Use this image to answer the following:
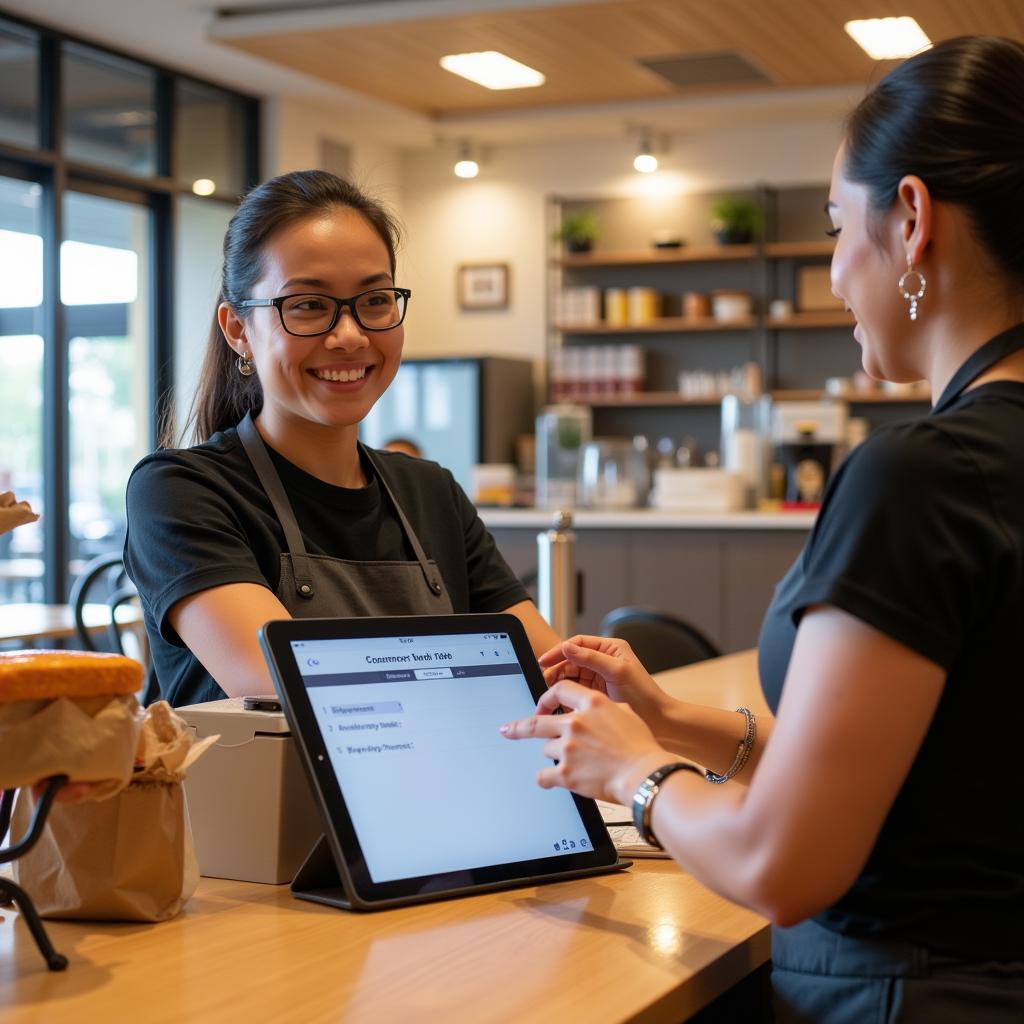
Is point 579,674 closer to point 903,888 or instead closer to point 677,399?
point 903,888

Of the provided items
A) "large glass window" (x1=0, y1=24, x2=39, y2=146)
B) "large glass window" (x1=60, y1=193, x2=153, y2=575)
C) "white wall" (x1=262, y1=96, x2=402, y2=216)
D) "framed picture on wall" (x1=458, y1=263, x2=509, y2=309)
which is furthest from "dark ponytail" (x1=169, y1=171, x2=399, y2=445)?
"framed picture on wall" (x1=458, y1=263, x2=509, y2=309)

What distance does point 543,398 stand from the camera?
9266 millimetres

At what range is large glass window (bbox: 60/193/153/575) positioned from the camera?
710 cm

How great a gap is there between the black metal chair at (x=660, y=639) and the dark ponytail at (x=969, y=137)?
2.29m

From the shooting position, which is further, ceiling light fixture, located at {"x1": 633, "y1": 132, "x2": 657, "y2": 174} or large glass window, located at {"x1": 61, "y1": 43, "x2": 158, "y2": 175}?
ceiling light fixture, located at {"x1": 633, "y1": 132, "x2": 657, "y2": 174}

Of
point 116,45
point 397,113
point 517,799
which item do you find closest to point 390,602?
point 517,799

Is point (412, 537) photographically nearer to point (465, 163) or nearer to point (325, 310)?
point (325, 310)

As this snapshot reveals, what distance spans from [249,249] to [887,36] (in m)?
5.37

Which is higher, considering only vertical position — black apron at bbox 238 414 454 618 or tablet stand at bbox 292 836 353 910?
black apron at bbox 238 414 454 618

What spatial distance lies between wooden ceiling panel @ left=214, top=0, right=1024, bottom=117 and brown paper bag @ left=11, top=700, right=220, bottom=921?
538 centimetres

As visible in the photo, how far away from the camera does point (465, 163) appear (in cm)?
894

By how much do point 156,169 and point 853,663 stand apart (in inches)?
279

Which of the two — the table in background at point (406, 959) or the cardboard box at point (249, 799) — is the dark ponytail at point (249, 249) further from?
the table in background at point (406, 959)

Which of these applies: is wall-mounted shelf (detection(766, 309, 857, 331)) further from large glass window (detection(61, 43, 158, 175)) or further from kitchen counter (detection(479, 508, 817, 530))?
large glass window (detection(61, 43, 158, 175))
